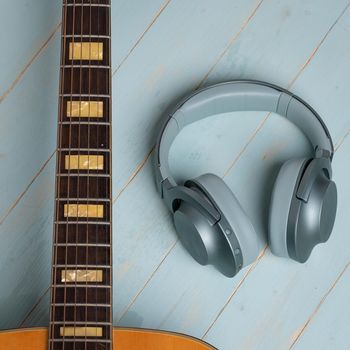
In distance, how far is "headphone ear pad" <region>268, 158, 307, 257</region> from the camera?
4.12ft

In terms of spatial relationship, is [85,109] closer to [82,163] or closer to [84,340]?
[82,163]

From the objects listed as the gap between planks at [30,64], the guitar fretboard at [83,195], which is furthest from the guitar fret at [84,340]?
the gap between planks at [30,64]

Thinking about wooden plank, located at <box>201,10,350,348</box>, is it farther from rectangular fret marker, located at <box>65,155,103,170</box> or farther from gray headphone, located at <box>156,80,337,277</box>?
rectangular fret marker, located at <box>65,155,103,170</box>

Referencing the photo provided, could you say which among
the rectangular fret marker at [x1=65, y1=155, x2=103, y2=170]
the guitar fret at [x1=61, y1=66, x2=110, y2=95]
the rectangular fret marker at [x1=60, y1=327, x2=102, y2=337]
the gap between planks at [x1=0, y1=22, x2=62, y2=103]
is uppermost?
the gap between planks at [x1=0, y1=22, x2=62, y2=103]

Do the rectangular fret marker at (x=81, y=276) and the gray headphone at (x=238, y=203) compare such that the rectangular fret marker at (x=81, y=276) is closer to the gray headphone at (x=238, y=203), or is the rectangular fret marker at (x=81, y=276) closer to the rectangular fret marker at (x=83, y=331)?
the rectangular fret marker at (x=83, y=331)

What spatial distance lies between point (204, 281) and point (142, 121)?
313mm

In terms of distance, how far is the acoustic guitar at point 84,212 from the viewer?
116 cm

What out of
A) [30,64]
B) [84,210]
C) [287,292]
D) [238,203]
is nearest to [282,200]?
[238,203]

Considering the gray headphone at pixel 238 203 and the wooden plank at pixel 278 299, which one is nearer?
the gray headphone at pixel 238 203

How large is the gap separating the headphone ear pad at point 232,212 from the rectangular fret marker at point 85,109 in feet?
0.64

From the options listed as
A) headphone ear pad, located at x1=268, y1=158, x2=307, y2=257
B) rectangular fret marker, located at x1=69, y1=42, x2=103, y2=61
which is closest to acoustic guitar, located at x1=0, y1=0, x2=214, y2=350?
rectangular fret marker, located at x1=69, y1=42, x2=103, y2=61

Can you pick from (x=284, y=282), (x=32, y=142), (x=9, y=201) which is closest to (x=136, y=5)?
(x=32, y=142)

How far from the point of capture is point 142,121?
144cm

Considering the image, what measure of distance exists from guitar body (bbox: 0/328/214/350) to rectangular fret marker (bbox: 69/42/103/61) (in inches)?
16.7
